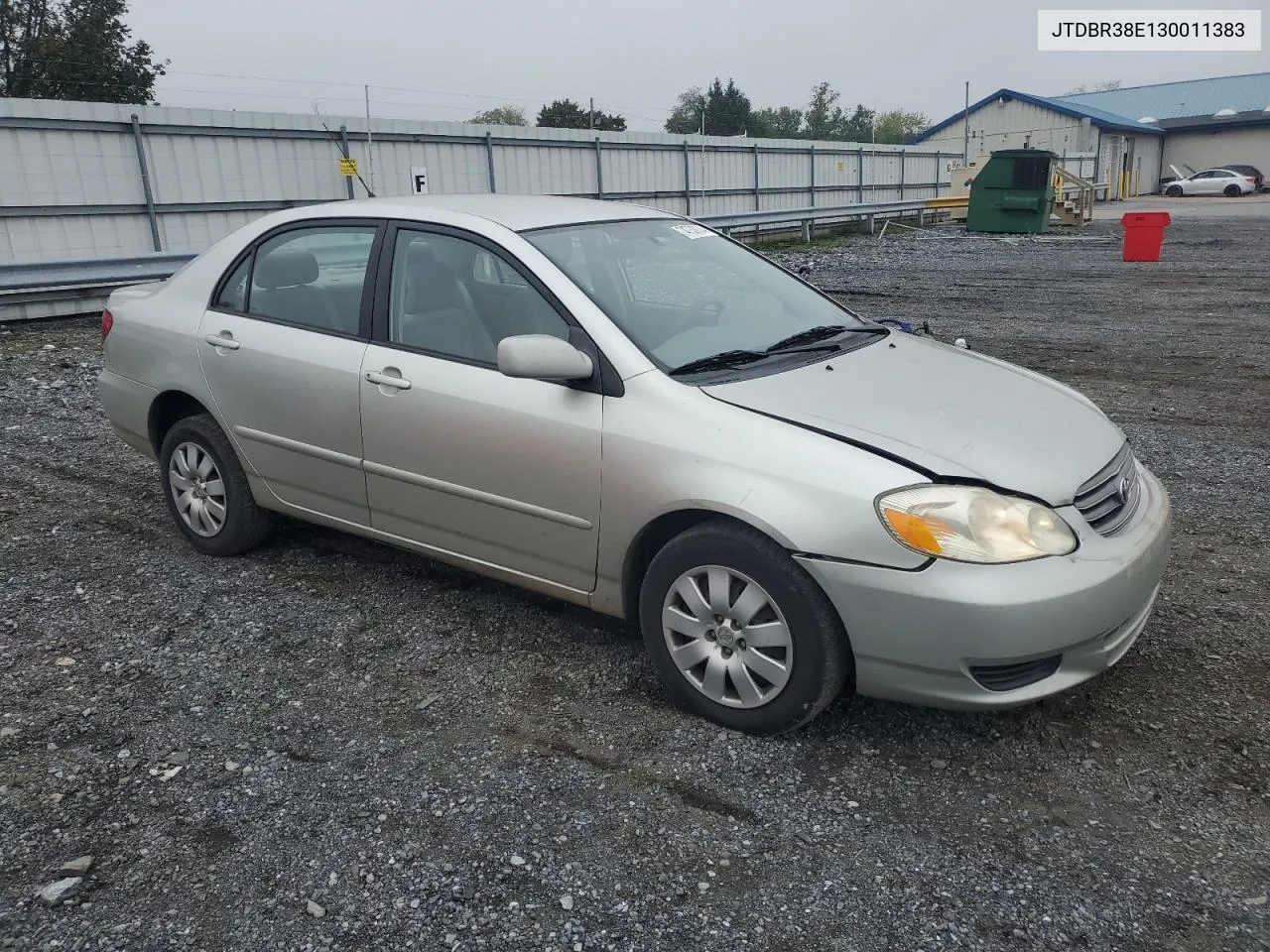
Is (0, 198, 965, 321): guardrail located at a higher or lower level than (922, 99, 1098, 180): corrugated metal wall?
lower

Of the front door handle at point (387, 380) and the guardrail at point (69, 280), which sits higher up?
the front door handle at point (387, 380)

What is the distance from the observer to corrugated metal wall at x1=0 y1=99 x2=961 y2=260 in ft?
42.8

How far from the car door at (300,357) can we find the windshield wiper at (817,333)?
Result: 1.64 meters

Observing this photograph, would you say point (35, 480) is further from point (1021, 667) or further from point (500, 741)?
point (1021, 667)

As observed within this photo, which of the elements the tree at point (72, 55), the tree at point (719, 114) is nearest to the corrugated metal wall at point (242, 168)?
the tree at point (72, 55)

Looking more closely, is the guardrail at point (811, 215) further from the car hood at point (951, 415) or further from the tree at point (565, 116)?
the tree at point (565, 116)

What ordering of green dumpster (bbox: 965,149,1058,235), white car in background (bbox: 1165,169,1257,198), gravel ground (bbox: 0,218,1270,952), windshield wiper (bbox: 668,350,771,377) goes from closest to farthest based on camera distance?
gravel ground (bbox: 0,218,1270,952), windshield wiper (bbox: 668,350,771,377), green dumpster (bbox: 965,149,1058,235), white car in background (bbox: 1165,169,1257,198)

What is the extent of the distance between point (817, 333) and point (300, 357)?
211 cm

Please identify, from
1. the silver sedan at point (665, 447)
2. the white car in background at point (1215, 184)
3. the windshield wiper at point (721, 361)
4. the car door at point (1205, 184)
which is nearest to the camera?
the silver sedan at point (665, 447)

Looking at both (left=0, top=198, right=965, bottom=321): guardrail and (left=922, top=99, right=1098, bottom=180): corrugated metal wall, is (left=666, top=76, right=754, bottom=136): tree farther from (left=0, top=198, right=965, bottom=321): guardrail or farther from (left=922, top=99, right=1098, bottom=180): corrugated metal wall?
(left=0, top=198, right=965, bottom=321): guardrail

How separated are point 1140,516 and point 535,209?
8.31 feet

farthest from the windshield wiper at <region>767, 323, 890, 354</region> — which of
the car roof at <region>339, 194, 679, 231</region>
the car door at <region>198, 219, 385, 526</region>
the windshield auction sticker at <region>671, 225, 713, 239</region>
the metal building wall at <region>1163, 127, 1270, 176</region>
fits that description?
the metal building wall at <region>1163, 127, 1270, 176</region>

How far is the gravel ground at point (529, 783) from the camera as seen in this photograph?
2.52 metres

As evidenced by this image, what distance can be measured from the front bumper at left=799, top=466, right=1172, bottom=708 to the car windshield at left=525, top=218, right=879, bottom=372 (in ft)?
3.44
